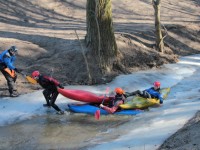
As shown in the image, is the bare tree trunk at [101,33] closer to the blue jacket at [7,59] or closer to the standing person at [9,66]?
the standing person at [9,66]

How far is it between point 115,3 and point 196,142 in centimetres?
2547

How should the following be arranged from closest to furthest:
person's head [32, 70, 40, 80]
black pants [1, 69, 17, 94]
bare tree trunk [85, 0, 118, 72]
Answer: person's head [32, 70, 40, 80], black pants [1, 69, 17, 94], bare tree trunk [85, 0, 118, 72]

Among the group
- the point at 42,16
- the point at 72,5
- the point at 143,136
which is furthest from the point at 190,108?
the point at 72,5

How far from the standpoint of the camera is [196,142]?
7.47m

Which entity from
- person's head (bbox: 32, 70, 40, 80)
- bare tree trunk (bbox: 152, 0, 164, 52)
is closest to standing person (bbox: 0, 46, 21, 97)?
person's head (bbox: 32, 70, 40, 80)

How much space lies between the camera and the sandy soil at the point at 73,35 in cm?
1534

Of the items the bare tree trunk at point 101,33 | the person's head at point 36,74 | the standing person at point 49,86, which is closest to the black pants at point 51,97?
the standing person at point 49,86

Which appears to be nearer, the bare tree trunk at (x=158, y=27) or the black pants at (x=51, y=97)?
the black pants at (x=51, y=97)

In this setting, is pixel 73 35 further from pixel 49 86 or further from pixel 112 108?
pixel 112 108

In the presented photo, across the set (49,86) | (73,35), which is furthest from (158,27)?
(49,86)

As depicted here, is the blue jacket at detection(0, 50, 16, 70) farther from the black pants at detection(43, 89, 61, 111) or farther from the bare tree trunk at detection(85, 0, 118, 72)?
the bare tree trunk at detection(85, 0, 118, 72)

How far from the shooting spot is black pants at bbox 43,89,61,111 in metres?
11.6

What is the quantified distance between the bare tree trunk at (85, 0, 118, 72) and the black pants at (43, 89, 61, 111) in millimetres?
4024

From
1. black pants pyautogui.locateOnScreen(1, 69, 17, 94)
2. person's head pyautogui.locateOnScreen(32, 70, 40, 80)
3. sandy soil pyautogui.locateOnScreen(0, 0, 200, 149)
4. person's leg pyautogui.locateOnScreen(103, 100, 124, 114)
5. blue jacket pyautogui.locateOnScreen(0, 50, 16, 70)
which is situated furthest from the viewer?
sandy soil pyautogui.locateOnScreen(0, 0, 200, 149)
